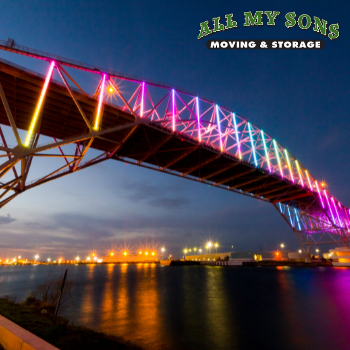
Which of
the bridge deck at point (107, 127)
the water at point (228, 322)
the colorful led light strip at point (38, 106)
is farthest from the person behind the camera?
the bridge deck at point (107, 127)

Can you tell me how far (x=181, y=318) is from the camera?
13.9 meters

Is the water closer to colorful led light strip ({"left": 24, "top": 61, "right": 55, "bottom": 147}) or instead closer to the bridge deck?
colorful led light strip ({"left": 24, "top": 61, "right": 55, "bottom": 147})

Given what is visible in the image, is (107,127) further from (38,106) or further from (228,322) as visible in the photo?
(228,322)

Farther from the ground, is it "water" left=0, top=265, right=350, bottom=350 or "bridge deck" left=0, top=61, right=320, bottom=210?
"bridge deck" left=0, top=61, right=320, bottom=210

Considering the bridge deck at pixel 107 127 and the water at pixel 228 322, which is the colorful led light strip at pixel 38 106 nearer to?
the bridge deck at pixel 107 127

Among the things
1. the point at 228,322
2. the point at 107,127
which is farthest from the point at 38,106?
the point at 228,322

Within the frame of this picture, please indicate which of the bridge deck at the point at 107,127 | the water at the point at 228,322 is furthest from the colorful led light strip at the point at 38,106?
the water at the point at 228,322

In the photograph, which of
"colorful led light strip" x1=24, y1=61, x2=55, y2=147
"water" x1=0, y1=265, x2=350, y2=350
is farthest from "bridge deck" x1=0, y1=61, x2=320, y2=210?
"water" x1=0, y1=265, x2=350, y2=350

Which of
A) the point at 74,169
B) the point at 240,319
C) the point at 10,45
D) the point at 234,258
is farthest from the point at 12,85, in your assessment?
the point at 234,258

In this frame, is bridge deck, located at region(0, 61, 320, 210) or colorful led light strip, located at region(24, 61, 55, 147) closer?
colorful led light strip, located at region(24, 61, 55, 147)

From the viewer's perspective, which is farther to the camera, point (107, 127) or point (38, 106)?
point (107, 127)

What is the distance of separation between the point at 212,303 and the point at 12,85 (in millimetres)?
24086

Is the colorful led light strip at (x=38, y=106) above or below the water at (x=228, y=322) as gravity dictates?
above

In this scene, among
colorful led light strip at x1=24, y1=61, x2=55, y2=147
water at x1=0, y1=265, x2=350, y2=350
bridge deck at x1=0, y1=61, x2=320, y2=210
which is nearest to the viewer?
water at x1=0, y1=265, x2=350, y2=350
